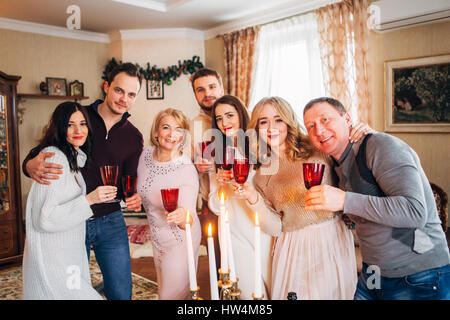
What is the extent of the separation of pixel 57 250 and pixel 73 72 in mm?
4363

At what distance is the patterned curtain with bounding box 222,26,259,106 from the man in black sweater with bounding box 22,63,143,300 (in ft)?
10.2

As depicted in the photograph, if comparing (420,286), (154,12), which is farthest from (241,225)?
(154,12)

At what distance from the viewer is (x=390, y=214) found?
4.17 feet

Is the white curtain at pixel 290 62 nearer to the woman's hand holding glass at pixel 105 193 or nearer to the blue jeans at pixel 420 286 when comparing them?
the blue jeans at pixel 420 286

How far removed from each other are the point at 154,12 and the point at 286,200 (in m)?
3.87

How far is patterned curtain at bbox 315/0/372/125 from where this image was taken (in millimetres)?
3842

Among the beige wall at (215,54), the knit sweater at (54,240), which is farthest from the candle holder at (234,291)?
the beige wall at (215,54)

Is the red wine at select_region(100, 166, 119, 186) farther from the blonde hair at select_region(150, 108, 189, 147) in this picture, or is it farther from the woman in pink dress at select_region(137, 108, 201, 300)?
the blonde hair at select_region(150, 108, 189, 147)

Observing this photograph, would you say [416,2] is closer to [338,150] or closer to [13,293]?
[338,150]

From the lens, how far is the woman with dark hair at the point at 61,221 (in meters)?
1.57

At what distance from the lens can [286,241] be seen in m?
1.73

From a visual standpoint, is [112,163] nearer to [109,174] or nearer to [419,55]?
[109,174]

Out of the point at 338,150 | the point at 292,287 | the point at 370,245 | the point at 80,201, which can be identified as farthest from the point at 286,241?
the point at 80,201

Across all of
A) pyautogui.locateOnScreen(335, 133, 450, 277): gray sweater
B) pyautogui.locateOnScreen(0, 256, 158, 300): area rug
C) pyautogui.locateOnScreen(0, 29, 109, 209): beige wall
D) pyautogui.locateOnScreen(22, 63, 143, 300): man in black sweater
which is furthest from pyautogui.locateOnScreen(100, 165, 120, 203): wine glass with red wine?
pyautogui.locateOnScreen(0, 29, 109, 209): beige wall
